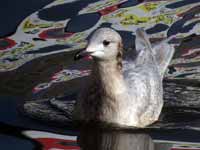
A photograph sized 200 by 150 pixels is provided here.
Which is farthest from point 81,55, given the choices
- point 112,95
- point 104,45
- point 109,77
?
point 112,95

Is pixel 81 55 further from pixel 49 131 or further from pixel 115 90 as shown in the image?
pixel 49 131

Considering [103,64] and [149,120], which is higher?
[103,64]

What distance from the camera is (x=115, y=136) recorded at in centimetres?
1223

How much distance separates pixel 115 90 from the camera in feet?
40.8

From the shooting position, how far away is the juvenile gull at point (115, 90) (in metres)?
12.1

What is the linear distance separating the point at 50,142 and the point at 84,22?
4086 millimetres

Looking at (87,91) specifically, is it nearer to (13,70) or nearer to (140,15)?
(13,70)

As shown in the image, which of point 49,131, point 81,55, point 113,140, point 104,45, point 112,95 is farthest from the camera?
point 112,95

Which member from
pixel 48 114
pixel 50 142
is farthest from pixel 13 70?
pixel 50 142

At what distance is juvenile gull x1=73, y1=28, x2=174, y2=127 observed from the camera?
12078 millimetres

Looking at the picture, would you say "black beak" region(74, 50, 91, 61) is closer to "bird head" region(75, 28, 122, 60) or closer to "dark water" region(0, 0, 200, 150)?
"bird head" region(75, 28, 122, 60)

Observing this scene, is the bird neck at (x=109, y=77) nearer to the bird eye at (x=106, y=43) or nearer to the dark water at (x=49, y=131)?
the bird eye at (x=106, y=43)

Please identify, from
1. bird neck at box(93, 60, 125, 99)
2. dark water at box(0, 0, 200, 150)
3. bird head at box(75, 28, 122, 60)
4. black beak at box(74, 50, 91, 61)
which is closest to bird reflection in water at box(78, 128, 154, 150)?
dark water at box(0, 0, 200, 150)

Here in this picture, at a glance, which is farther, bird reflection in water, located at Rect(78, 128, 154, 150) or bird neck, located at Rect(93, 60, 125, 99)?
bird neck, located at Rect(93, 60, 125, 99)
